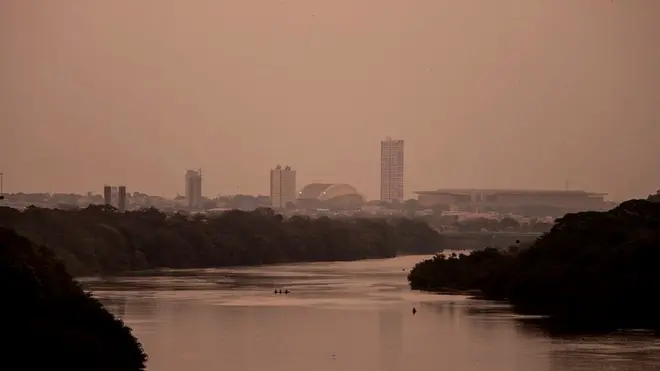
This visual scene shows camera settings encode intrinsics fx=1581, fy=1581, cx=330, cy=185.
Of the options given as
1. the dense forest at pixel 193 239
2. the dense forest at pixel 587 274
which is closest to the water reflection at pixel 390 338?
the dense forest at pixel 587 274

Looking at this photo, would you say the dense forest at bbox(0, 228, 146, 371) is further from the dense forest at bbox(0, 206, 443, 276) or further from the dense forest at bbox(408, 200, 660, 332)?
the dense forest at bbox(0, 206, 443, 276)

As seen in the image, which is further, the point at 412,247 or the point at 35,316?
the point at 412,247

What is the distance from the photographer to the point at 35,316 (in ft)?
118

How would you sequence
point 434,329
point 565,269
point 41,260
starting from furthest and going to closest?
1. point 565,269
2. point 434,329
3. point 41,260

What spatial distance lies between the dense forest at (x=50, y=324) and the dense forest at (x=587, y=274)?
17205 mm

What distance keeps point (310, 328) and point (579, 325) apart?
8526 millimetres

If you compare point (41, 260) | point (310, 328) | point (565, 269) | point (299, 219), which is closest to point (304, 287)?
point (565, 269)

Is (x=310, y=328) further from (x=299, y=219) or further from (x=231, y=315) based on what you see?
(x=299, y=219)

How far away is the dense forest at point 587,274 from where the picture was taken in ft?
176

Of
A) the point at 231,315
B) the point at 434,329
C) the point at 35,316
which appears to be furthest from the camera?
the point at 231,315

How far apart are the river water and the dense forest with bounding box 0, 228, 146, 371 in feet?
4.36

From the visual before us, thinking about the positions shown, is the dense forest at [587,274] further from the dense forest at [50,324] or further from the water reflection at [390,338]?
the dense forest at [50,324]

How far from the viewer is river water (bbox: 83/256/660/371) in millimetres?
40438

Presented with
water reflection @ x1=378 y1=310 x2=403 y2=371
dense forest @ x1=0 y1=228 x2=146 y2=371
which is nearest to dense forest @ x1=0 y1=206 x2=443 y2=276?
water reflection @ x1=378 y1=310 x2=403 y2=371
